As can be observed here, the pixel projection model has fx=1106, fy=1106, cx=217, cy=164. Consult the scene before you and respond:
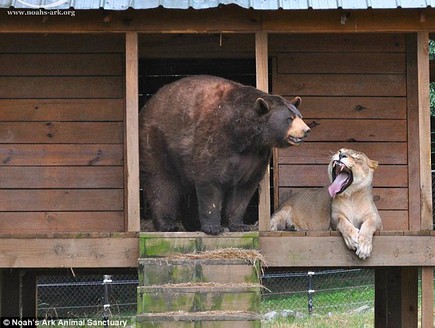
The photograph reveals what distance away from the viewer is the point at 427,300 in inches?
396

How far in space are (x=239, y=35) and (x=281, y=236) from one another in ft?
7.98

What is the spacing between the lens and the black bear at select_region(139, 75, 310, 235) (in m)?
9.76

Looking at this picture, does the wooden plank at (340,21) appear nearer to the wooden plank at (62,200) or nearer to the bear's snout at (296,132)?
the bear's snout at (296,132)

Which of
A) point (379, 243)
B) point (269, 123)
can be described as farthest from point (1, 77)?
point (379, 243)

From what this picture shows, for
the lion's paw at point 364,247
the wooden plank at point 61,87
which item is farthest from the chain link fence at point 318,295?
the lion's paw at point 364,247

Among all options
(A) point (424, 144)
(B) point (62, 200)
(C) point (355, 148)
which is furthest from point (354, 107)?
(B) point (62, 200)

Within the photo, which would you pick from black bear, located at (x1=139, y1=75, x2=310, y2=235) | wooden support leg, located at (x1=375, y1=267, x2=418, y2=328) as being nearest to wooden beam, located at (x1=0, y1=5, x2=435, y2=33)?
black bear, located at (x1=139, y1=75, x2=310, y2=235)

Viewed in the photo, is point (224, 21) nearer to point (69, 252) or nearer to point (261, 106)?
point (261, 106)

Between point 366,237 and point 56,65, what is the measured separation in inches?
142

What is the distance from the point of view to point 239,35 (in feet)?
37.1

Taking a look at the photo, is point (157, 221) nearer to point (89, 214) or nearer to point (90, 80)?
point (89, 214)

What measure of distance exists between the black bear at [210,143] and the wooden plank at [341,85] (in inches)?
Answer: 40.9

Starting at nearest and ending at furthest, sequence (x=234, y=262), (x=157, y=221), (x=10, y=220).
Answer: (x=234, y=262)
(x=157, y=221)
(x=10, y=220)

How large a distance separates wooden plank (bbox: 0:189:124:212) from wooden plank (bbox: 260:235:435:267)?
1.94 m
